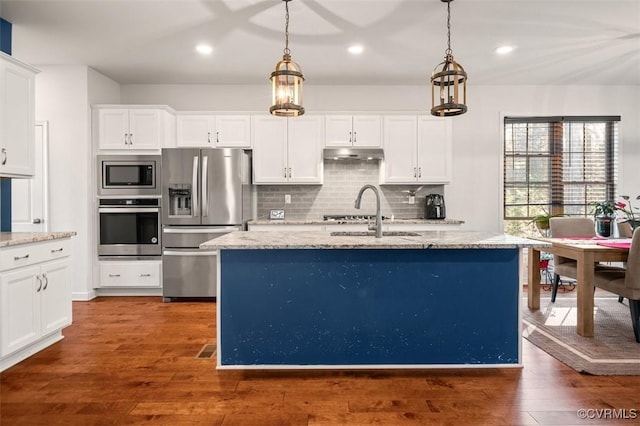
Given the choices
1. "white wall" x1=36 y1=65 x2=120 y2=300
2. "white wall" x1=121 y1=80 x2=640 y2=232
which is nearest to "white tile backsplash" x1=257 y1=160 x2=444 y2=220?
"white wall" x1=121 y1=80 x2=640 y2=232

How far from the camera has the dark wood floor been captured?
206 cm

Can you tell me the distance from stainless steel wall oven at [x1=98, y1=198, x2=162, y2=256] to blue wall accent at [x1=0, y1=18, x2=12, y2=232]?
3.89ft

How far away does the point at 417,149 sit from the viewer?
194 inches

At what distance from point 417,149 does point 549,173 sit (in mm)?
1974

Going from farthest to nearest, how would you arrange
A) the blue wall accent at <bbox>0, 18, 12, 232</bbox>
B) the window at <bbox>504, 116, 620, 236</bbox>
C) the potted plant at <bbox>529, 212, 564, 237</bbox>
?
the window at <bbox>504, 116, 620, 236</bbox> → the potted plant at <bbox>529, 212, 564, 237</bbox> → the blue wall accent at <bbox>0, 18, 12, 232</bbox>

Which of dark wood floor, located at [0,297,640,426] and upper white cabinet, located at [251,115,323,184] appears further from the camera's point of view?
upper white cabinet, located at [251,115,323,184]

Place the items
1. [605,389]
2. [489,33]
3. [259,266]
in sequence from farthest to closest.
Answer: [489,33]
[259,266]
[605,389]

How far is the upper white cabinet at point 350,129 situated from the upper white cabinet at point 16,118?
2.96 m

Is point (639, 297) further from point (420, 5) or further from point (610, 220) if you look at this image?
point (420, 5)

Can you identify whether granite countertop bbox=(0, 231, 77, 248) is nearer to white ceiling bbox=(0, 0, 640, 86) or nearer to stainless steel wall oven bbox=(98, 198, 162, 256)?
stainless steel wall oven bbox=(98, 198, 162, 256)

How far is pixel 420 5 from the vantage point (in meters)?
3.13

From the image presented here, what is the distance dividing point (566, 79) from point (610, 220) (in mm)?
2237

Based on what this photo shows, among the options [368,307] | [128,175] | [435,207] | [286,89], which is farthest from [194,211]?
[435,207]

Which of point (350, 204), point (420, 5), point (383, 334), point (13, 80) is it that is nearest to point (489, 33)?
point (420, 5)
